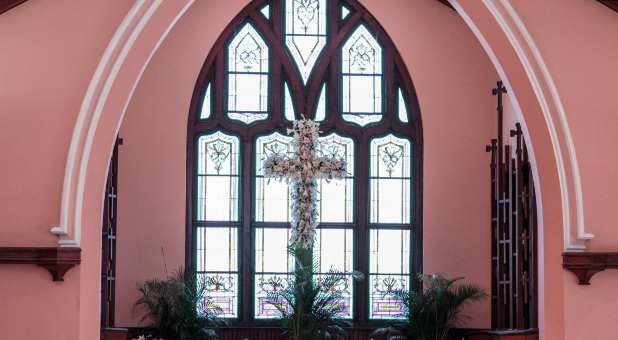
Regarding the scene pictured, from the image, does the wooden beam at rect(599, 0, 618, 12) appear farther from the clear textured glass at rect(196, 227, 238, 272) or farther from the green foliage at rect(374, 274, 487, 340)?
the clear textured glass at rect(196, 227, 238, 272)

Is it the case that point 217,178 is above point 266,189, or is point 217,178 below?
above

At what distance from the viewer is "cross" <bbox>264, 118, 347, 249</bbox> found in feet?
42.5

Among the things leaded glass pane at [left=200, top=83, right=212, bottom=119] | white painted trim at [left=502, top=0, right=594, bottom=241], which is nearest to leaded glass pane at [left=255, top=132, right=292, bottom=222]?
leaded glass pane at [left=200, top=83, right=212, bottom=119]

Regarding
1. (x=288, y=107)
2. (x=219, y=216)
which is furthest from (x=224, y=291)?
(x=288, y=107)

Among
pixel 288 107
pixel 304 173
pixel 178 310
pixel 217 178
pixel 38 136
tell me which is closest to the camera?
pixel 38 136

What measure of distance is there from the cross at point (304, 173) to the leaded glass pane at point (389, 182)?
237 cm

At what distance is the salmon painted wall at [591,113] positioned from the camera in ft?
30.2

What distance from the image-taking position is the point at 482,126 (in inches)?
602

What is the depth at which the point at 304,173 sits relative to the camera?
13.0 meters

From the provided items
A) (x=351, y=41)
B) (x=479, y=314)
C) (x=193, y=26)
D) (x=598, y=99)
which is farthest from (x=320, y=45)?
(x=598, y=99)

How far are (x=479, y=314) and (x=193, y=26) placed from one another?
5249 millimetres

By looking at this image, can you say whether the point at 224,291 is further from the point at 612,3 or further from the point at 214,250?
the point at 612,3

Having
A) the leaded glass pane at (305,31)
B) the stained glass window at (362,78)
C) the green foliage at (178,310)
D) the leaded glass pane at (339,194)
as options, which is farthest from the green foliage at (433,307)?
the leaded glass pane at (305,31)

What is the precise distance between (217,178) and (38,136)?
635 cm
